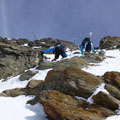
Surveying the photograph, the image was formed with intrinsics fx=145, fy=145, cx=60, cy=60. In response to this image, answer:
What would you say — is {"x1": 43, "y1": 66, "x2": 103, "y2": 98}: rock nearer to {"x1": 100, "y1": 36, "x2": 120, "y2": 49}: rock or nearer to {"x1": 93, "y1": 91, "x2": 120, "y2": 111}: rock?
{"x1": 93, "y1": 91, "x2": 120, "y2": 111}: rock

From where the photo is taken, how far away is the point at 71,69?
818 cm

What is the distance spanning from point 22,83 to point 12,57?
37.1ft

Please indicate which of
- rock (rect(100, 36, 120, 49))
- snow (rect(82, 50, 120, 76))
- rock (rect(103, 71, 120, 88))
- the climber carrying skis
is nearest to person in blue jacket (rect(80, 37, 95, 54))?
the climber carrying skis

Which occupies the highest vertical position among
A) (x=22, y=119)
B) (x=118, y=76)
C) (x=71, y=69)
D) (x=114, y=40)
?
(x=114, y=40)

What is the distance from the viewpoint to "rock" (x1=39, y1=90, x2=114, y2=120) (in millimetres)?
5555

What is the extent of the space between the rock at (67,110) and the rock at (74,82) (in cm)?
48

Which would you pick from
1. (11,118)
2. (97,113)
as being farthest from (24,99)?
(97,113)

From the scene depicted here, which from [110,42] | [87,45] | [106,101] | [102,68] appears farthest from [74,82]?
[110,42]

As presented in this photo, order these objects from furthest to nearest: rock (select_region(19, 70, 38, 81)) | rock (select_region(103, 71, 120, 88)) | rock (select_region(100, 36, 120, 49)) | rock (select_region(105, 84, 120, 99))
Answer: rock (select_region(100, 36, 120, 49)), rock (select_region(19, 70, 38, 81)), rock (select_region(103, 71, 120, 88)), rock (select_region(105, 84, 120, 99))

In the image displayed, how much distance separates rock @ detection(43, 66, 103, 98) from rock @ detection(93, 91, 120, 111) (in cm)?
48

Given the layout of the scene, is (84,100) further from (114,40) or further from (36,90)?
(114,40)

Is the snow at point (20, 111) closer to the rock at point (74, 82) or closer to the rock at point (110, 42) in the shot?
the rock at point (74, 82)

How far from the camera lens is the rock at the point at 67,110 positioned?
5555mm

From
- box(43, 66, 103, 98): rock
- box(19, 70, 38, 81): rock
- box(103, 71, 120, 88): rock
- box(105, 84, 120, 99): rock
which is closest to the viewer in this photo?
box(105, 84, 120, 99): rock
